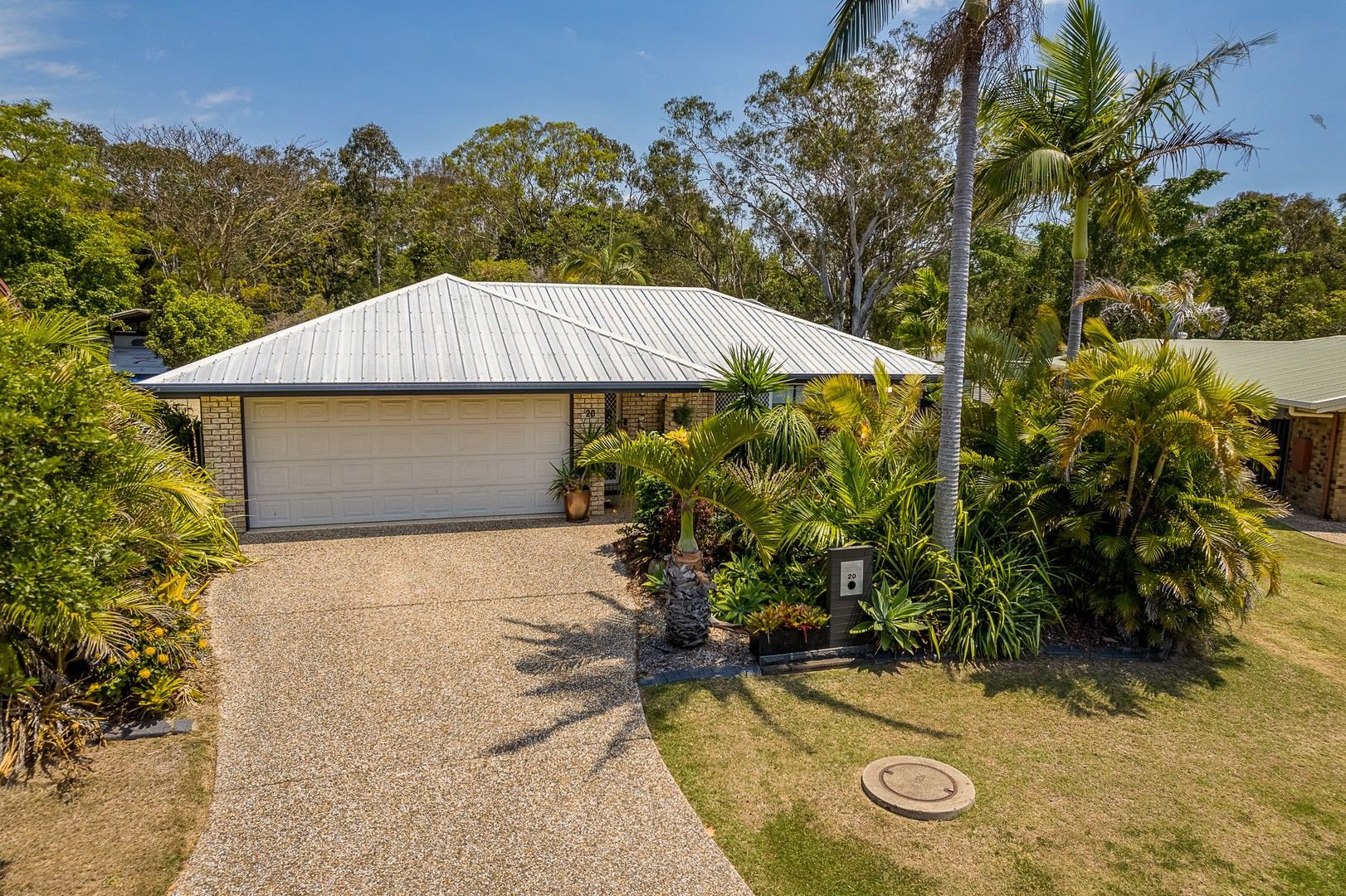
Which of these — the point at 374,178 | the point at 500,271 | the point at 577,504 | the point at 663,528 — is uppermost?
the point at 374,178

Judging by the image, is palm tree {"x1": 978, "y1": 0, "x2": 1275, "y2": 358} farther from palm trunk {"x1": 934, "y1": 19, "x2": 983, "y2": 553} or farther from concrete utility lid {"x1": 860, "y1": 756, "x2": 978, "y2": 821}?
concrete utility lid {"x1": 860, "y1": 756, "x2": 978, "y2": 821}

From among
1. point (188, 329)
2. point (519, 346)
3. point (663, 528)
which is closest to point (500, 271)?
point (188, 329)

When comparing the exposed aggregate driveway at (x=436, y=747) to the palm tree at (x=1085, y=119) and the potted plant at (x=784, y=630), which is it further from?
the palm tree at (x=1085, y=119)

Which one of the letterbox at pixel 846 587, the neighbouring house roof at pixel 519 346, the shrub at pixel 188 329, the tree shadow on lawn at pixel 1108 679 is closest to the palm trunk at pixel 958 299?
the letterbox at pixel 846 587

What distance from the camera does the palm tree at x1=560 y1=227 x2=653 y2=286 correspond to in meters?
26.0

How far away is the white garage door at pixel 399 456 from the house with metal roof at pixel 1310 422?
11896 millimetres

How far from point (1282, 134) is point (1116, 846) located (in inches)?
328

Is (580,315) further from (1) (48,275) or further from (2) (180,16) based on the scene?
(1) (48,275)

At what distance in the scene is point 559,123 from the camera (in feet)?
123

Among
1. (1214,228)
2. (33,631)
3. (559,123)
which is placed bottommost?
(33,631)

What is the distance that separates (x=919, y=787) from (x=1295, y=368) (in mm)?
16229

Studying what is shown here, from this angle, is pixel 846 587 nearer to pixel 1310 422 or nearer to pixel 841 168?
pixel 1310 422

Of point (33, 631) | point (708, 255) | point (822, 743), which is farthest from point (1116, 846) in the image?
point (708, 255)

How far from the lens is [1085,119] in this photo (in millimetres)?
9000
